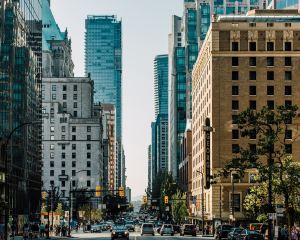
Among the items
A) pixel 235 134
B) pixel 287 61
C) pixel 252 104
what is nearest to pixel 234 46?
pixel 287 61

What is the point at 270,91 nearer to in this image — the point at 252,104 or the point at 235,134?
the point at 252,104

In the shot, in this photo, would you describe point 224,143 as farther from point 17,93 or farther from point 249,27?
point 17,93

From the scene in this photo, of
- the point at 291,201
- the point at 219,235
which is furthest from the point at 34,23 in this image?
the point at 291,201

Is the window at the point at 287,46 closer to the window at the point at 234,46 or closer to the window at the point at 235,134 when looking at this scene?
the window at the point at 234,46

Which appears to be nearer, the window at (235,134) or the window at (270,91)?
the window at (235,134)

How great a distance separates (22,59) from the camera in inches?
4715

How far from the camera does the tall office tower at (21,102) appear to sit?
4213 inches

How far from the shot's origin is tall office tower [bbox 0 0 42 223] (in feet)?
351

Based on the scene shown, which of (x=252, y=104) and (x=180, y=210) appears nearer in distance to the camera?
(x=252, y=104)

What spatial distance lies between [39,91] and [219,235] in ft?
217

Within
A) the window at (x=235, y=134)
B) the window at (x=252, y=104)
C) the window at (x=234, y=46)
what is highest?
the window at (x=234, y=46)

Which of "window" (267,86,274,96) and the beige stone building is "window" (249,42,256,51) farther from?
"window" (267,86,274,96)

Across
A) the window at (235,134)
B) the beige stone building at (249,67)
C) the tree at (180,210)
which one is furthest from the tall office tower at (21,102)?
the tree at (180,210)

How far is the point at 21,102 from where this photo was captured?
4656 inches
